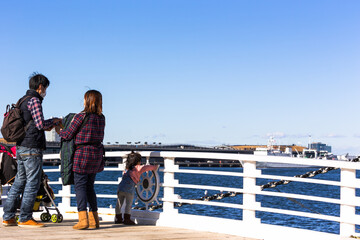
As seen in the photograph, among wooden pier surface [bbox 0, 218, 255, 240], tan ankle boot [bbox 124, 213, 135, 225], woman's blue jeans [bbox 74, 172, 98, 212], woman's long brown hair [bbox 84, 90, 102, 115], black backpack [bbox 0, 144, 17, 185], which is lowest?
wooden pier surface [bbox 0, 218, 255, 240]

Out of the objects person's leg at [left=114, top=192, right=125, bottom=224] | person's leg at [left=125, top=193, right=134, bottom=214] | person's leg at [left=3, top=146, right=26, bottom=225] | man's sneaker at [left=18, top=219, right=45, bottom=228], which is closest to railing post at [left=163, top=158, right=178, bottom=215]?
person's leg at [left=125, top=193, right=134, bottom=214]

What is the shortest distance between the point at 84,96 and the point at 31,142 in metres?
0.84

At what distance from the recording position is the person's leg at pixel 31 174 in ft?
21.3

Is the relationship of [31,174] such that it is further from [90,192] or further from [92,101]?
[92,101]

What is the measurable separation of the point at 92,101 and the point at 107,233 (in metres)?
1.60

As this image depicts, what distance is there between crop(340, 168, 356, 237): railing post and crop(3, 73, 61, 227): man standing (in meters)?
3.48

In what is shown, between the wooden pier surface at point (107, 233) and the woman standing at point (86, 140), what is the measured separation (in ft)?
1.11

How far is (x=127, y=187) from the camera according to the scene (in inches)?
292

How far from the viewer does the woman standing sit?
258 inches

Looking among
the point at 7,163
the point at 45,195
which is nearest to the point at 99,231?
the point at 45,195

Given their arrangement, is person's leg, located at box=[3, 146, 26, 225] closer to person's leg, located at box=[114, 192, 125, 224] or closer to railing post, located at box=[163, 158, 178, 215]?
person's leg, located at box=[114, 192, 125, 224]

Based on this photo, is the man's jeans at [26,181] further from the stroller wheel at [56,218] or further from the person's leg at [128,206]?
the person's leg at [128,206]

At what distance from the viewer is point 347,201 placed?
5.78 meters

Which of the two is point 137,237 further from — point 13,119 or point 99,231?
point 13,119
